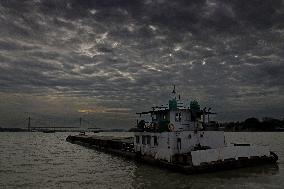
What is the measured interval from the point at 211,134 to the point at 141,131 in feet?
25.6

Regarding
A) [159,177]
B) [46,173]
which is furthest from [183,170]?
[46,173]

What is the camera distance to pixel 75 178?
28672 mm

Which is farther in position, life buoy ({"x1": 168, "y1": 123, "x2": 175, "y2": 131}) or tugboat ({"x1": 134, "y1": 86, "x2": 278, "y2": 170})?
life buoy ({"x1": 168, "y1": 123, "x2": 175, "y2": 131})

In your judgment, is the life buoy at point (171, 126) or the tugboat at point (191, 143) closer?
the tugboat at point (191, 143)

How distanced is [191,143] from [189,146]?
34 centimetres

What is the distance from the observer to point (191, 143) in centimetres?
3016

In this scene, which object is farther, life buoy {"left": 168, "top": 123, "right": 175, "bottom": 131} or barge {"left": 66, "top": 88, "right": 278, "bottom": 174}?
life buoy {"left": 168, "top": 123, "right": 175, "bottom": 131}

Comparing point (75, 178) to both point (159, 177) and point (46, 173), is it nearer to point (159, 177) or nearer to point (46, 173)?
point (46, 173)

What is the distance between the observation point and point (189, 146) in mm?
Result: 30000

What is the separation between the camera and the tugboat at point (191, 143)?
27.9 m

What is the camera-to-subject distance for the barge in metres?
27.6

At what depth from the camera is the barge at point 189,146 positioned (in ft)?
90.6

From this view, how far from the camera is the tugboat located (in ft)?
91.5

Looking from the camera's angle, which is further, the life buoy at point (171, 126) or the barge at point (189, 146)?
the life buoy at point (171, 126)
